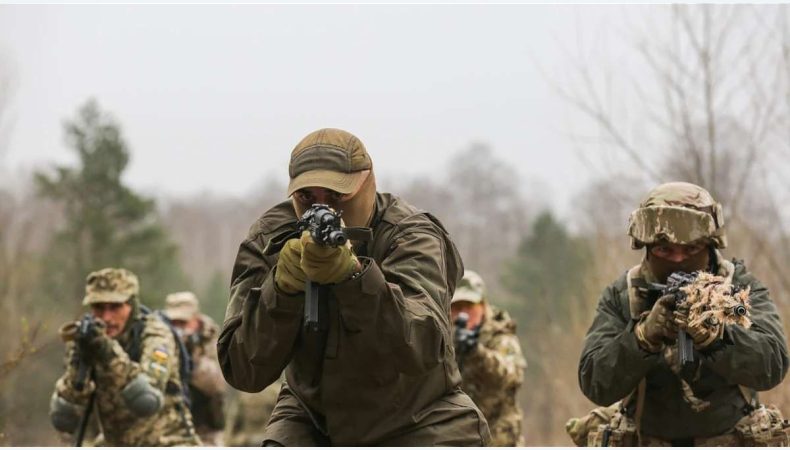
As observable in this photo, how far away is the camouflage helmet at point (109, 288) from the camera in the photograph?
450 inches

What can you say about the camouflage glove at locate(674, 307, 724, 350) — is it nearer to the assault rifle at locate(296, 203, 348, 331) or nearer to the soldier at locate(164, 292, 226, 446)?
the assault rifle at locate(296, 203, 348, 331)

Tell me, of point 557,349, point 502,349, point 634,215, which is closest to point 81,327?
point 502,349

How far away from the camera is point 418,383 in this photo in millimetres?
6578

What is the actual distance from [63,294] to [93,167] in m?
3.44

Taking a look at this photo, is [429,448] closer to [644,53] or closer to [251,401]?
[644,53]

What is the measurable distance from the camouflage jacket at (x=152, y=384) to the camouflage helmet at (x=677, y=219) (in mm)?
4657

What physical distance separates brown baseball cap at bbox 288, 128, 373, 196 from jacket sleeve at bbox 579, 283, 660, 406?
73.4 inches

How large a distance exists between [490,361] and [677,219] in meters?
3.96

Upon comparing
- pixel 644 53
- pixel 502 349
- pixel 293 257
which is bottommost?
pixel 293 257

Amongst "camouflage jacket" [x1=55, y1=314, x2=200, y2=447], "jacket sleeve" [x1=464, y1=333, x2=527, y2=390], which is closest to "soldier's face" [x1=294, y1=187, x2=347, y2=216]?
"camouflage jacket" [x1=55, y1=314, x2=200, y2=447]

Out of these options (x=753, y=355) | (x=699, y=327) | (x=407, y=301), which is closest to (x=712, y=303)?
(x=699, y=327)

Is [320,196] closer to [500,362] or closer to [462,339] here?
[462,339]

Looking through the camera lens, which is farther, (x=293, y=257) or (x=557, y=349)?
(x=557, y=349)

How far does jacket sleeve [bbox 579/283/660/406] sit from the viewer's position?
7547 mm
